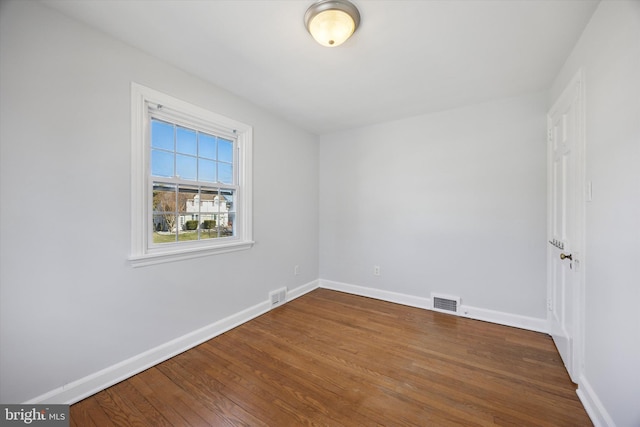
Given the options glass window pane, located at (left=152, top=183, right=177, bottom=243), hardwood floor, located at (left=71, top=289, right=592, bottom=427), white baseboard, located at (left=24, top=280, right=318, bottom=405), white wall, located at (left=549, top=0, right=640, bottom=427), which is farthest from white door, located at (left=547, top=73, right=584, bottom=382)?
glass window pane, located at (left=152, top=183, right=177, bottom=243)

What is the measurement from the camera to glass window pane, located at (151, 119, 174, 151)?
6.56 feet

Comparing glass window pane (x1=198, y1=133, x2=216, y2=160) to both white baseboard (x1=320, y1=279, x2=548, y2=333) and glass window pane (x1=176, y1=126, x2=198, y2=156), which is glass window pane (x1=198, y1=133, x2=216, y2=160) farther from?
white baseboard (x1=320, y1=279, x2=548, y2=333)

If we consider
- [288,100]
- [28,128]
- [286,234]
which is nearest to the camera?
[28,128]

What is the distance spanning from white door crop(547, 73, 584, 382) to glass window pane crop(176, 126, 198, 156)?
3.00m

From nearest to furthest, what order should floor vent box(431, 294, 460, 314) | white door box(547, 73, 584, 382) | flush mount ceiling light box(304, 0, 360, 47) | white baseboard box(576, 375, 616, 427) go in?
white baseboard box(576, 375, 616, 427), flush mount ceiling light box(304, 0, 360, 47), white door box(547, 73, 584, 382), floor vent box(431, 294, 460, 314)

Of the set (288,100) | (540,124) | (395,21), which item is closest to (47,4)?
(288,100)

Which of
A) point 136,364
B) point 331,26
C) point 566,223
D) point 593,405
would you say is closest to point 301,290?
point 136,364

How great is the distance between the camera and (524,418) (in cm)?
140

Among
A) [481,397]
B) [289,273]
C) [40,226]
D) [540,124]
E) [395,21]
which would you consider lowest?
[481,397]

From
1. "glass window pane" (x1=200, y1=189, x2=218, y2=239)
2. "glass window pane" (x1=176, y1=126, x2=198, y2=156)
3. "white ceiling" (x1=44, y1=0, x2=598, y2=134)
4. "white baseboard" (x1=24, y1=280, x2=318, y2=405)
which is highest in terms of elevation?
"white ceiling" (x1=44, y1=0, x2=598, y2=134)

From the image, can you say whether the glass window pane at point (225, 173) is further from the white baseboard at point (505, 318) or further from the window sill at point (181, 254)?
the white baseboard at point (505, 318)

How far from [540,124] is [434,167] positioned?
40.5 inches

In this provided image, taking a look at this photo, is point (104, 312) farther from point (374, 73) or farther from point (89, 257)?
point (374, 73)

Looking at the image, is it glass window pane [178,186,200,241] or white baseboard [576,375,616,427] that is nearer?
white baseboard [576,375,616,427]
